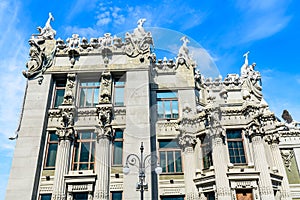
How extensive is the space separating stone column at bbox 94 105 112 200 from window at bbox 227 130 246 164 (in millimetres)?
9093

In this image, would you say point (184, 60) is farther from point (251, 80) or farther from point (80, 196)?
point (80, 196)

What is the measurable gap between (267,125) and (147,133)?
10198mm

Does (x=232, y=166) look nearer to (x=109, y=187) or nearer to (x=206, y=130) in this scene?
(x=206, y=130)

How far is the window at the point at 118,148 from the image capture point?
20.6 metres

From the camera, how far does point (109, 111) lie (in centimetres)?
2153

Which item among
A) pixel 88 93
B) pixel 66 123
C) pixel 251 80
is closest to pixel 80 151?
pixel 66 123

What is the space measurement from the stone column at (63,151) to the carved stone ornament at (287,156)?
60.5ft

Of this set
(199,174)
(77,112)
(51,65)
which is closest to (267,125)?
(199,174)

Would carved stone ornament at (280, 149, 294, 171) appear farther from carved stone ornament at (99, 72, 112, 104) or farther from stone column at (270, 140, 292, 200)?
carved stone ornament at (99, 72, 112, 104)

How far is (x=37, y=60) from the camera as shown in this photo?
23.8 meters

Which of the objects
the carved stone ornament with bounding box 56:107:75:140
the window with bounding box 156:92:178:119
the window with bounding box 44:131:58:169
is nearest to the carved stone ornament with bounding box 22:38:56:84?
the carved stone ornament with bounding box 56:107:75:140

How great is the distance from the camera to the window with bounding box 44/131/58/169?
20.6m

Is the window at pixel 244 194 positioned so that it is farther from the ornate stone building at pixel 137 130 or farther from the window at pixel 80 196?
the window at pixel 80 196

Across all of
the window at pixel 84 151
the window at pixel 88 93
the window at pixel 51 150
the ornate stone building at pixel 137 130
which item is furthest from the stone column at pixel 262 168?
the window at pixel 51 150
